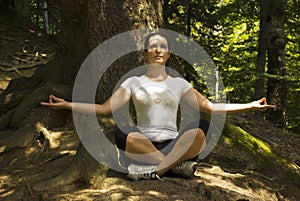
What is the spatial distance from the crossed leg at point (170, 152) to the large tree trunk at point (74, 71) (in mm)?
517

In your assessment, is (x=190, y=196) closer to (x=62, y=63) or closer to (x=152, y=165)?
(x=152, y=165)

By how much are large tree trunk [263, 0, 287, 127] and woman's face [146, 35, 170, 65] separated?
6752mm

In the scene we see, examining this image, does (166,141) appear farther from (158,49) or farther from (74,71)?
(74,71)

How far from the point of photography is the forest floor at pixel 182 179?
4461mm

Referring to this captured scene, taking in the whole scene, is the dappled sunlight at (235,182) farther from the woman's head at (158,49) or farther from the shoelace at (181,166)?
the woman's head at (158,49)

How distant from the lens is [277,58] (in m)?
11.0

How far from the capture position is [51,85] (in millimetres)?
6992

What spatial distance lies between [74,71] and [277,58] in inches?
234

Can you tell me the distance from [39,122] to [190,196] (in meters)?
3.16

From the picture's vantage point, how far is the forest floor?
14.6ft

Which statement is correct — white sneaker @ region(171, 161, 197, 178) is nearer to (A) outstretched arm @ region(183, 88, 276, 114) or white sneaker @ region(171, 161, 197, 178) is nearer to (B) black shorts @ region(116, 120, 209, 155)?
(B) black shorts @ region(116, 120, 209, 155)

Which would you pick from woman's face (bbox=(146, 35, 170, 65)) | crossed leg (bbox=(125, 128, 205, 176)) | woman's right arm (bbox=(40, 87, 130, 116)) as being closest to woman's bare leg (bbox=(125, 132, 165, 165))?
crossed leg (bbox=(125, 128, 205, 176))

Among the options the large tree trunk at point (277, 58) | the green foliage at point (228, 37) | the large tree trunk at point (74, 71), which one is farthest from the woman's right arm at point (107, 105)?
the large tree trunk at point (277, 58)

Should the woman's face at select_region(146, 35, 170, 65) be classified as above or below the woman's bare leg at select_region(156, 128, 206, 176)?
above
